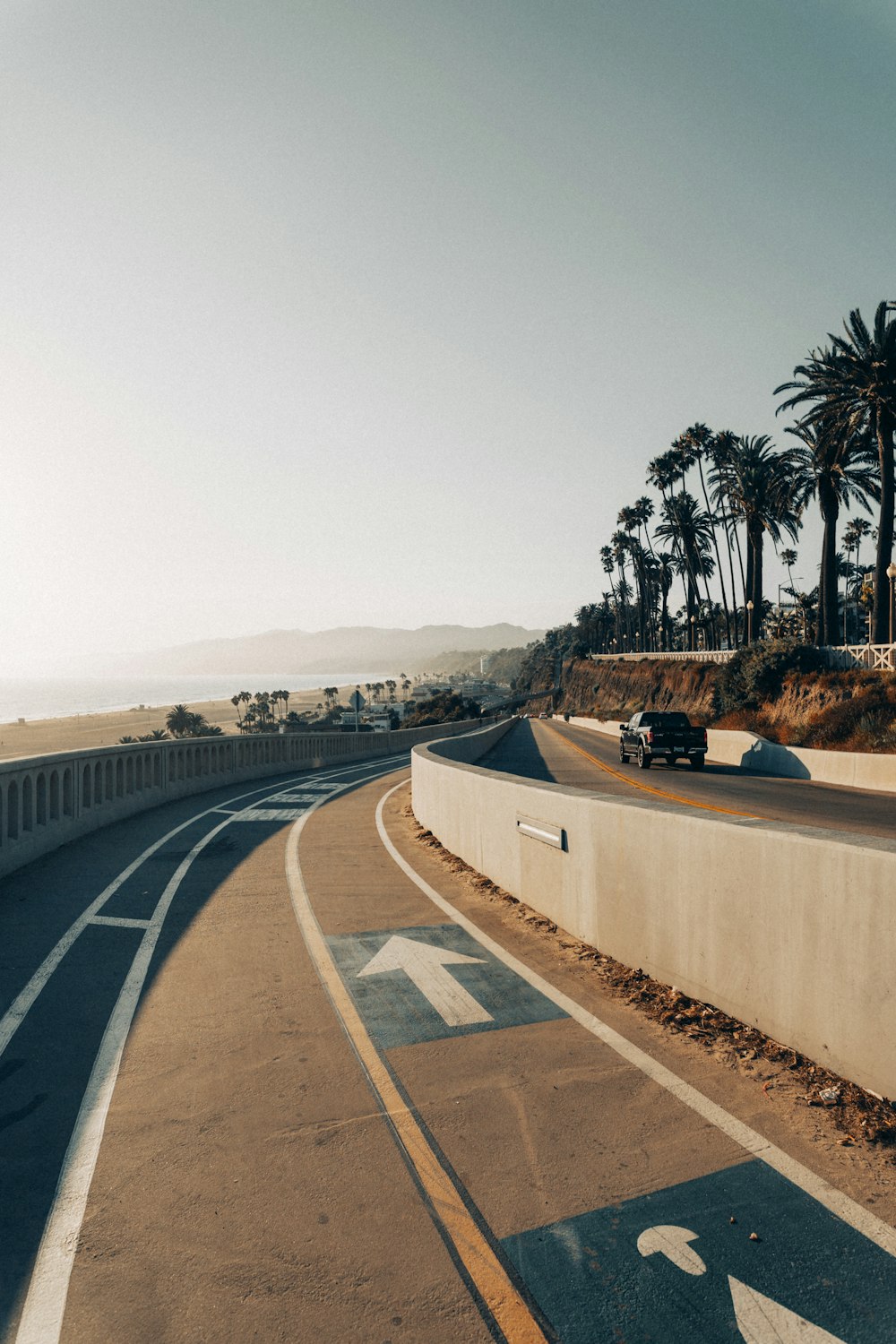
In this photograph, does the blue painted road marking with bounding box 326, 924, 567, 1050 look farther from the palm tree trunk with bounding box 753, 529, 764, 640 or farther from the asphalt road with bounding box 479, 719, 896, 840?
the palm tree trunk with bounding box 753, 529, 764, 640

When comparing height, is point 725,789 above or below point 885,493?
below

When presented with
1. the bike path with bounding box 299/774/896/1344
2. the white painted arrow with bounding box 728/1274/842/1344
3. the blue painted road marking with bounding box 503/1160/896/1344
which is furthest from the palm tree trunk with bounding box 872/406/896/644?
the white painted arrow with bounding box 728/1274/842/1344

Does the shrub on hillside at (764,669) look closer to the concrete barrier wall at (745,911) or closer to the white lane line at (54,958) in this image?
the white lane line at (54,958)

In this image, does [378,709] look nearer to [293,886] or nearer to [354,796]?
[354,796]

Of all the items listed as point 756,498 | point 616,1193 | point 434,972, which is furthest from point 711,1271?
point 756,498

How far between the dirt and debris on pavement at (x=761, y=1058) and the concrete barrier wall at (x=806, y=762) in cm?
1825

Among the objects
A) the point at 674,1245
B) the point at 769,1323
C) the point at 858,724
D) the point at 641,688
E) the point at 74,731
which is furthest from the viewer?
the point at 74,731

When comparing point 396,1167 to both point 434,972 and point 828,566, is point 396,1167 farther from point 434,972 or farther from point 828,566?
point 828,566

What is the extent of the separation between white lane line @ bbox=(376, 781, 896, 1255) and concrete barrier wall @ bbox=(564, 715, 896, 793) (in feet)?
61.9

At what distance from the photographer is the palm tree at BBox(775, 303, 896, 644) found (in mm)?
39938

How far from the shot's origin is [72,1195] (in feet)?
12.4

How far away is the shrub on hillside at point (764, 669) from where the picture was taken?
42438 mm

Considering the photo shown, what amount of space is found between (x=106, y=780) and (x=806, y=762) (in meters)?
21.3

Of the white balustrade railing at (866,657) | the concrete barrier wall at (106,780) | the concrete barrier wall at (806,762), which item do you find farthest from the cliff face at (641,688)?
the concrete barrier wall at (106,780)
